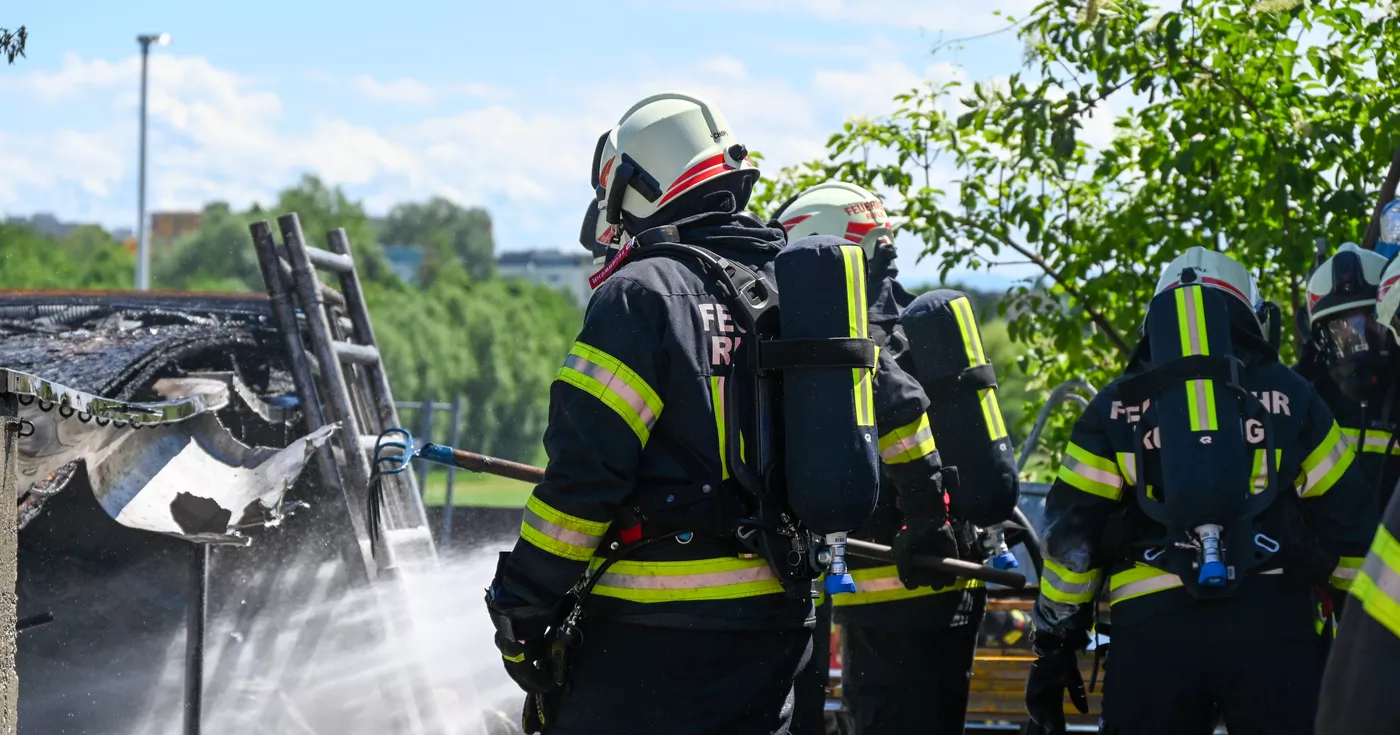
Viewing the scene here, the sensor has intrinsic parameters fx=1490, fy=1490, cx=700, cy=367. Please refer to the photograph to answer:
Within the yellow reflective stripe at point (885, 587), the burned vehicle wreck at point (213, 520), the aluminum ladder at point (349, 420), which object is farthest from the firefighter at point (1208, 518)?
the aluminum ladder at point (349, 420)

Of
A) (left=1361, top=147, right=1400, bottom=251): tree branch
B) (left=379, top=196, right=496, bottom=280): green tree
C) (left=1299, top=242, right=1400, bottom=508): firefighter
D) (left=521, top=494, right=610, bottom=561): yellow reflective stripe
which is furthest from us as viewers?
(left=379, top=196, right=496, bottom=280): green tree

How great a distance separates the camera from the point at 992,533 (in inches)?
186

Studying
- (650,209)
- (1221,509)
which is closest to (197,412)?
(650,209)

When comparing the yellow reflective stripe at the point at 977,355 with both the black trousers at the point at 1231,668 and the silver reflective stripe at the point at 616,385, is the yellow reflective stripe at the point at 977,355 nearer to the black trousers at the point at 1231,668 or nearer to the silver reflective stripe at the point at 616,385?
the black trousers at the point at 1231,668

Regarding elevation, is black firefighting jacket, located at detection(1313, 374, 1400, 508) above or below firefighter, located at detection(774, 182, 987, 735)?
above

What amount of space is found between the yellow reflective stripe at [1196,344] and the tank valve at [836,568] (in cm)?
110

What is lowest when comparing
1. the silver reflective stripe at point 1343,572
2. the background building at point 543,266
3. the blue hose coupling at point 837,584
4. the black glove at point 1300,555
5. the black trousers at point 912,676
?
the black trousers at point 912,676

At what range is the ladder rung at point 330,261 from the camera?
241 inches

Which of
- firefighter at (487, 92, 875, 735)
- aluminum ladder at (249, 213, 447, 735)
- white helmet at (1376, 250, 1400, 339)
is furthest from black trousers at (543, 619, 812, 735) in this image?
aluminum ladder at (249, 213, 447, 735)

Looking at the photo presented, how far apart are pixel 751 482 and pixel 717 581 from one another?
0.22 meters

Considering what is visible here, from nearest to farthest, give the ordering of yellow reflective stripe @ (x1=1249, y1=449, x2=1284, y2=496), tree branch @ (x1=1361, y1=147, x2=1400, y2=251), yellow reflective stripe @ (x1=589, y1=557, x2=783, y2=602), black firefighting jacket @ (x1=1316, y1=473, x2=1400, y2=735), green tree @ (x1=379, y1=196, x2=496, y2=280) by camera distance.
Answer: black firefighting jacket @ (x1=1316, y1=473, x2=1400, y2=735)
yellow reflective stripe @ (x1=589, y1=557, x2=783, y2=602)
yellow reflective stripe @ (x1=1249, y1=449, x2=1284, y2=496)
tree branch @ (x1=1361, y1=147, x2=1400, y2=251)
green tree @ (x1=379, y1=196, x2=496, y2=280)

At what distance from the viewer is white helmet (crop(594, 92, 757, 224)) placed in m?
3.39

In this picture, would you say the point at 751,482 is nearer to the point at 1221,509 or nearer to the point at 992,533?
the point at 1221,509

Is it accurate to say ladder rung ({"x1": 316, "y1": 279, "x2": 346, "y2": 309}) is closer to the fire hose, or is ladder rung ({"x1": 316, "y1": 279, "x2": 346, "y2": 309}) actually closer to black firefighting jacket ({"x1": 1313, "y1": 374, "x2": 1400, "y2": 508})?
the fire hose
